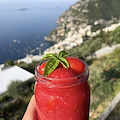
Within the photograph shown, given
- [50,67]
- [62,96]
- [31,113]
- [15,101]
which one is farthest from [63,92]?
[15,101]

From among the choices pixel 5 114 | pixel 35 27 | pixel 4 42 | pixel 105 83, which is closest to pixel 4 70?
pixel 5 114

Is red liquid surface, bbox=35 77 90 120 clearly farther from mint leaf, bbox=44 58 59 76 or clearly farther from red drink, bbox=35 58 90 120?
mint leaf, bbox=44 58 59 76

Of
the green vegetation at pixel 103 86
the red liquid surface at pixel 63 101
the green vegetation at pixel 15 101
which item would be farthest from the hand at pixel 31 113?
the green vegetation at pixel 15 101

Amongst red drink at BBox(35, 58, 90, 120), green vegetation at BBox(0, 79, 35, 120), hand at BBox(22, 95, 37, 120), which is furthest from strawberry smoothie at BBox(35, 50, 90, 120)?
green vegetation at BBox(0, 79, 35, 120)

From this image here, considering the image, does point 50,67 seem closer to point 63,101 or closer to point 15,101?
point 63,101

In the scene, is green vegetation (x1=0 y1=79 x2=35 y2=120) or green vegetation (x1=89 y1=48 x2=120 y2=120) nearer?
green vegetation (x1=89 y1=48 x2=120 y2=120)

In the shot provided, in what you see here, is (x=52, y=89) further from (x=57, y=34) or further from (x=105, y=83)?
(x=57, y=34)

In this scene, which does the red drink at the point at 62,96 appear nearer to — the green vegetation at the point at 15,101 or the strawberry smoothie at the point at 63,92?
the strawberry smoothie at the point at 63,92

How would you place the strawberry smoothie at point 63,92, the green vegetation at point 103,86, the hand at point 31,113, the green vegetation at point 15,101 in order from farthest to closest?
1. the green vegetation at point 15,101
2. the green vegetation at point 103,86
3. the hand at point 31,113
4. the strawberry smoothie at point 63,92
